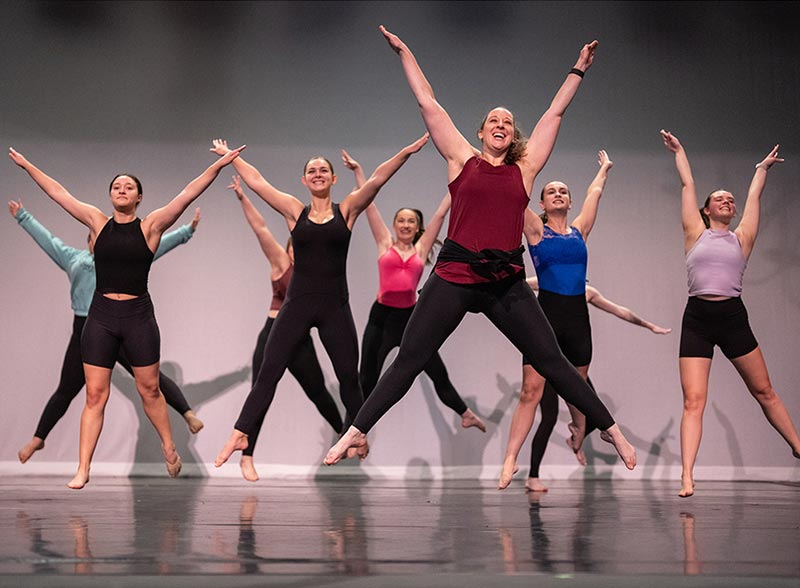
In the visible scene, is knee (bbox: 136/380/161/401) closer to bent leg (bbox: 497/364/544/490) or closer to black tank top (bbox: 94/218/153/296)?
black tank top (bbox: 94/218/153/296)

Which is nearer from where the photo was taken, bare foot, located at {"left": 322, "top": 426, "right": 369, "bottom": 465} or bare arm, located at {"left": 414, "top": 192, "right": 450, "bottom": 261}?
bare foot, located at {"left": 322, "top": 426, "right": 369, "bottom": 465}

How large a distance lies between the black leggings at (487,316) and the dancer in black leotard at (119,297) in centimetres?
160

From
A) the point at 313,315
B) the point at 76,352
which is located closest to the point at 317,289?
the point at 313,315

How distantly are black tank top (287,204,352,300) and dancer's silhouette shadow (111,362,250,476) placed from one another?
7.66 ft

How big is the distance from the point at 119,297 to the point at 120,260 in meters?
0.19

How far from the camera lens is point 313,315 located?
4.70 m

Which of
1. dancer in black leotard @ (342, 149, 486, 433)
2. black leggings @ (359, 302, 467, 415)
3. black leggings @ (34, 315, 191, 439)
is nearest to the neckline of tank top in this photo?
dancer in black leotard @ (342, 149, 486, 433)

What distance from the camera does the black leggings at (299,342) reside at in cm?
463

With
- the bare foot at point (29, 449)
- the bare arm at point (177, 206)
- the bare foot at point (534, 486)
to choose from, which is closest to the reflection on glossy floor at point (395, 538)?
the bare foot at point (534, 486)

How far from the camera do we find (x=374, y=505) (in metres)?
4.61

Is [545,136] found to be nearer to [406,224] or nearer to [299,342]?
[299,342]

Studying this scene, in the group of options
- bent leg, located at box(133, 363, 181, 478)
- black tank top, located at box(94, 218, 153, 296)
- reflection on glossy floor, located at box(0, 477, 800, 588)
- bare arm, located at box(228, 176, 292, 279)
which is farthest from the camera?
bare arm, located at box(228, 176, 292, 279)

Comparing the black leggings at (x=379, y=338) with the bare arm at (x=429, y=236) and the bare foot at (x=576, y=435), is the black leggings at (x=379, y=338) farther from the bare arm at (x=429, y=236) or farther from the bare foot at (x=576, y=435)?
the bare foot at (x=576, y=435)

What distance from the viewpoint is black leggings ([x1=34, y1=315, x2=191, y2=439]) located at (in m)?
6.06
